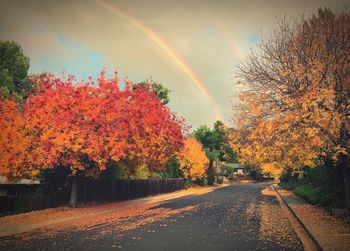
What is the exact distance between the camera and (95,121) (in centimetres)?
2069

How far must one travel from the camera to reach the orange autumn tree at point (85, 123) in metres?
19.7

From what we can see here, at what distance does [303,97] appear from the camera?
1498 centimetres

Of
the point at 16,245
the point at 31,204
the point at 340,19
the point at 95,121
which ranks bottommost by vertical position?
the point at 16,245

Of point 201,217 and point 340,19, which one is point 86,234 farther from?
point 340,19

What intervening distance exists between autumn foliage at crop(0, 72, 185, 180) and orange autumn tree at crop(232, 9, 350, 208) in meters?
7.05

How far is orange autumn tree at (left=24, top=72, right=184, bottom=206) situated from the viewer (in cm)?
1969

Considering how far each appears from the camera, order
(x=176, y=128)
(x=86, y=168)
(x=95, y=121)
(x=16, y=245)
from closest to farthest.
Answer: (x=16, y=245), (x=95, y=121), (x=86, y=168), (x=176, y=128)

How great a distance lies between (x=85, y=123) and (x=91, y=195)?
5931 mm

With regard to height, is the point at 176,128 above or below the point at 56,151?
above

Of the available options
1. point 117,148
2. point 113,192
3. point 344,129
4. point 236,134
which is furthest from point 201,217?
point 113,192

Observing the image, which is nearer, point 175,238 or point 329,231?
point 175,238

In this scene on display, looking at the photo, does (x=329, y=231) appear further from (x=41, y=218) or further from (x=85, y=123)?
(x=85, y=123)

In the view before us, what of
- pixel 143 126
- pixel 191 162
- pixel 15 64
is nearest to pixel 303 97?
pixel 143 126

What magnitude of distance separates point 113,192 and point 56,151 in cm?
891
